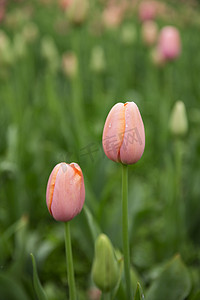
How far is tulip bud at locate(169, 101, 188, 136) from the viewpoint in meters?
1.15

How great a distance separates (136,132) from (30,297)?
52cm

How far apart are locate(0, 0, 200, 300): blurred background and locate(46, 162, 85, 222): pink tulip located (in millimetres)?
90

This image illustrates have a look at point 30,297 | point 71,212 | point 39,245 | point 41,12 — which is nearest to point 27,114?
point 39,245

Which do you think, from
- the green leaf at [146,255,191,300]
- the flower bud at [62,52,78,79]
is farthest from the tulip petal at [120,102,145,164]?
the flower bud at [62,52,78,79]

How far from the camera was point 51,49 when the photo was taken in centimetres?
221

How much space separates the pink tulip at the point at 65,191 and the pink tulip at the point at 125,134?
0.07m

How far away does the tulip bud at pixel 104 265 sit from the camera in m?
0.59

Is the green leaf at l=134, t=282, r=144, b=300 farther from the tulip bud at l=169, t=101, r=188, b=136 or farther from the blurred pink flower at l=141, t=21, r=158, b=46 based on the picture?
the blurred pink flower at l=141, t=21, r=158, b=46

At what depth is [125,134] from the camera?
59 cm

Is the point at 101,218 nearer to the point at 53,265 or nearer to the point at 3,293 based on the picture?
the point at 53,265

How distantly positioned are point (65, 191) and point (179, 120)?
2.16ft

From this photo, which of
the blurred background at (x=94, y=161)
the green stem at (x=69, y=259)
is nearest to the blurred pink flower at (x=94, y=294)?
the blurred background at (x=94, y=161)

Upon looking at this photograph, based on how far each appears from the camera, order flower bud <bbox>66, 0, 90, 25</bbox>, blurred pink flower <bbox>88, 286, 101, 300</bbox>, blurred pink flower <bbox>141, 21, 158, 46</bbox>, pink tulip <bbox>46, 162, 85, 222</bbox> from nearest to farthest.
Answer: pink tulip <bbox>46, 162, 85, 222</bbox>, blurred pink flower <bbox>88, 286, 101, 300</bbox>, flower bud <bbox>66, 0, 90, 25</bbox>, blurred pink flower <bbox>141, 21, 158, 46</bbox>

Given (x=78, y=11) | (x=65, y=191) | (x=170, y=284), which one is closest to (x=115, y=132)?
(x=65, y=191)
